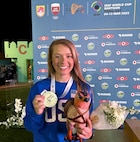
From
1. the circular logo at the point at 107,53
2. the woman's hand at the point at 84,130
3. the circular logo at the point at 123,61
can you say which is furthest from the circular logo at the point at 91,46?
the woman's hand at the point at 84,130

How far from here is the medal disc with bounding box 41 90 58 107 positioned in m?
1.06

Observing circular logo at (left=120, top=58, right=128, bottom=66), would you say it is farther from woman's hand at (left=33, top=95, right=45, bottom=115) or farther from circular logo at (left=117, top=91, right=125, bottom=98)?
woman's hand at (left=33, top=95, right=45, bottom=115)

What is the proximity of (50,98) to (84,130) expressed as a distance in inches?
9.4

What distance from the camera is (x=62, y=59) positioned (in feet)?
3.66

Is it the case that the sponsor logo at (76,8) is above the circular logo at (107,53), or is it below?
above

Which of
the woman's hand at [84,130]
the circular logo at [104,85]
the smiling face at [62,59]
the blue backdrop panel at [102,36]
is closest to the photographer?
the woman's hand at [84,130]

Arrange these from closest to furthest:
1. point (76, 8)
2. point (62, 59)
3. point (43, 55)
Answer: point (62, 59) → point (76, 8) → point (43, 55)

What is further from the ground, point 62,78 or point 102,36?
point 102,36

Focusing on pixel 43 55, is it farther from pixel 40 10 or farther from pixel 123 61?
pixel 123 61

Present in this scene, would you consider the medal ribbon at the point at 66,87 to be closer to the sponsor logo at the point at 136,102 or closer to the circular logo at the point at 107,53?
the circular logo at the point at 107,53

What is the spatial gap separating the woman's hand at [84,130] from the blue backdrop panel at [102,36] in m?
1.23

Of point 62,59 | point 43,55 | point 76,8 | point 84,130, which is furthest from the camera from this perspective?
point 43,55

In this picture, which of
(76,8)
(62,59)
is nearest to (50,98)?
(62,59)

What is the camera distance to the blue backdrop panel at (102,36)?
6.95ft
